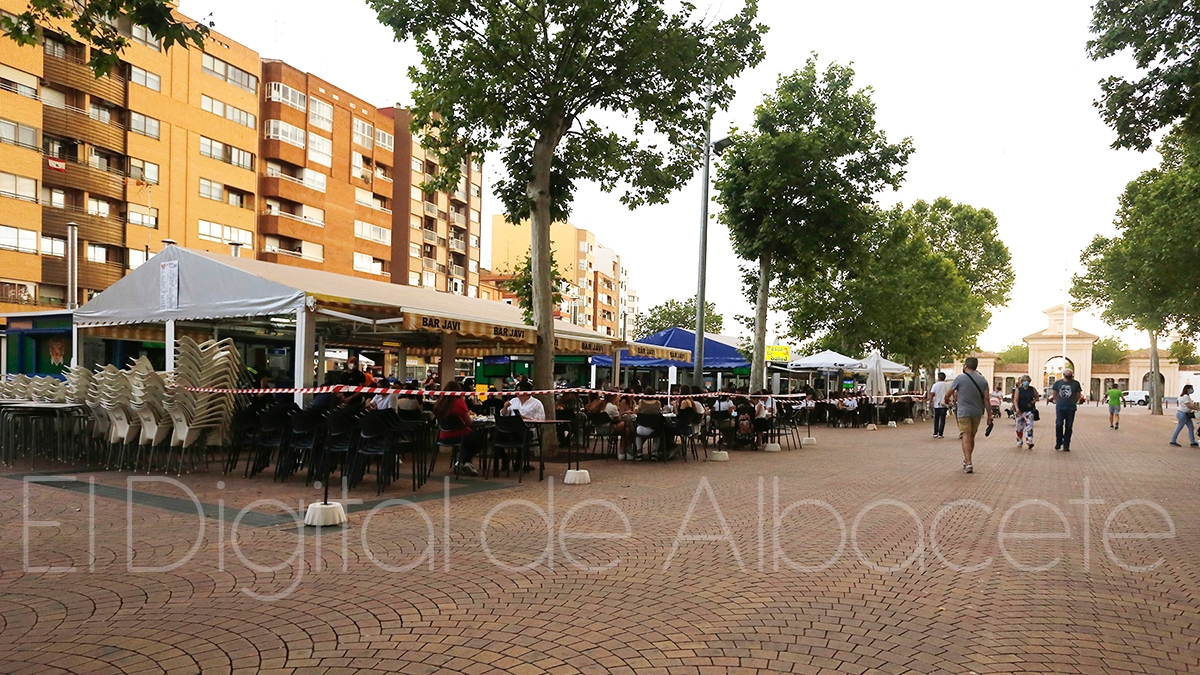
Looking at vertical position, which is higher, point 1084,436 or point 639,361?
point 639,361

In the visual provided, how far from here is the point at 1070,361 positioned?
95.5 metres

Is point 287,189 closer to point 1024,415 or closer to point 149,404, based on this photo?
point 149,404

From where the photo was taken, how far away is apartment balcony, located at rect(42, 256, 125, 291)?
3528cm

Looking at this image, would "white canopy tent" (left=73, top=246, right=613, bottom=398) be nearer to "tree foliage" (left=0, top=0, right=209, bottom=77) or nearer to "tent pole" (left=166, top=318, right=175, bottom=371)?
"tent pole" (left=166, top=318, right=175, bottom=371)

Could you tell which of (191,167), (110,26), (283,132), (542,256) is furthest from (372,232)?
(110,26)

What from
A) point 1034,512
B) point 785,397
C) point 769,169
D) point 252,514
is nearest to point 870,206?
point 769,169

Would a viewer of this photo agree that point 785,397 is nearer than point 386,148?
Yes

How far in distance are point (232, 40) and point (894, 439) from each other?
3975 centimetres

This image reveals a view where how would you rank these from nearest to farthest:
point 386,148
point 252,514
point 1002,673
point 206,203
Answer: point 1002,673
point 252,514
point 206,203
point 386,148

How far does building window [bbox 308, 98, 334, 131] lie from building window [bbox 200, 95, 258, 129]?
12.9ft

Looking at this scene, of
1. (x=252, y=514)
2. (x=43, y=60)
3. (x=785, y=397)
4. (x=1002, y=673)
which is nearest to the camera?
(x=1002, y=673)

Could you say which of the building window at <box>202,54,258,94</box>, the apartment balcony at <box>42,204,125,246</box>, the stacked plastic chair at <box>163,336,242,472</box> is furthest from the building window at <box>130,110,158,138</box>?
the stacked plastic chair at <box>163,336,242,472</box>

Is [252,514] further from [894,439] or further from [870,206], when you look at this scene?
[870,206]

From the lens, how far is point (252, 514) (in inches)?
314
